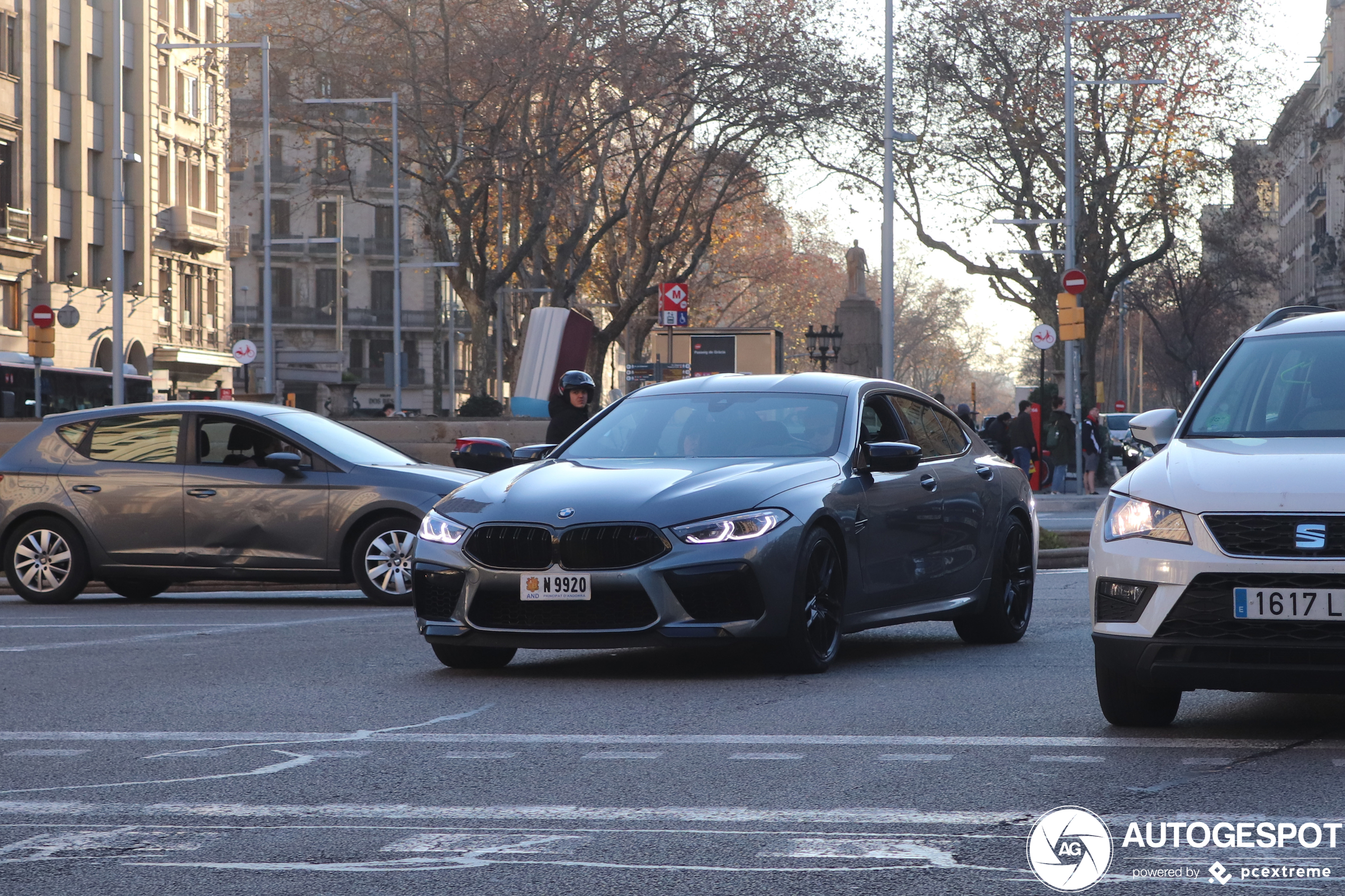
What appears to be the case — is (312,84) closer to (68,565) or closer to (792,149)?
(792,149)

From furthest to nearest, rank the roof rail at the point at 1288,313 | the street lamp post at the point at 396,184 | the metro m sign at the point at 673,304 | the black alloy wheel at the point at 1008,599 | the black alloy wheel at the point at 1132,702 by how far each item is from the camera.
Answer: the street lamp post at the point at 396,184, the metro m sign at the point at 673,304, the black alloy wheel at the point at 1008,599, the roof rail at the point at 1288,313, the black alloy wheel at the point at 1132,702

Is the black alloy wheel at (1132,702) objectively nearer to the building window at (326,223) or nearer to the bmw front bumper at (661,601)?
the bmw front bumper at (661,601)

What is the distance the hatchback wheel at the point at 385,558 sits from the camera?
14.3 m

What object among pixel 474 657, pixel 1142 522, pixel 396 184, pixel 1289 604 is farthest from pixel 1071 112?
pixel 1289 604

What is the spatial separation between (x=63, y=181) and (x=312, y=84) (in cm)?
1779

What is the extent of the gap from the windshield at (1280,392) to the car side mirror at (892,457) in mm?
1995

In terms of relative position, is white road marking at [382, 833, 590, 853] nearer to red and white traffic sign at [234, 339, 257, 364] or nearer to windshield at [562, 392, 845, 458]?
windshield at [562, 392, 845, 458]

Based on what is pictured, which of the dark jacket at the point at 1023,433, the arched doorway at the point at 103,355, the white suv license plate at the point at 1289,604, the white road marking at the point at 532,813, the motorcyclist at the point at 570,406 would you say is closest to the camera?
the white road marking at the point at 532,813

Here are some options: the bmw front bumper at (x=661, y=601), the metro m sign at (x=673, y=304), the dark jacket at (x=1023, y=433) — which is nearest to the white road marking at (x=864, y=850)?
the bmw front bumper at (x=661, y=601)

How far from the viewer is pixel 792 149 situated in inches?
1686

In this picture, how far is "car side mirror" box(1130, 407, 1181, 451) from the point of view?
8148mm

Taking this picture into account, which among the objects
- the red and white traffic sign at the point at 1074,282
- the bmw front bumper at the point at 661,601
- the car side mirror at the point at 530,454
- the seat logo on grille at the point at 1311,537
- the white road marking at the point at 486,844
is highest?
the red and white traffic sign at the point at 1074,282

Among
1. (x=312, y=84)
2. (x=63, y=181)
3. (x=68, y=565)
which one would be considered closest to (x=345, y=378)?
(x=63, y=181)

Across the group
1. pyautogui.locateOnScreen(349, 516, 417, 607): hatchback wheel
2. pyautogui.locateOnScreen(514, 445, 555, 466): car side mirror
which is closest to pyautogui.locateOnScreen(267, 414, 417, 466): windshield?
pyautogui.locateOnScreen(349, 516, 417, 607): hatchback wheel
